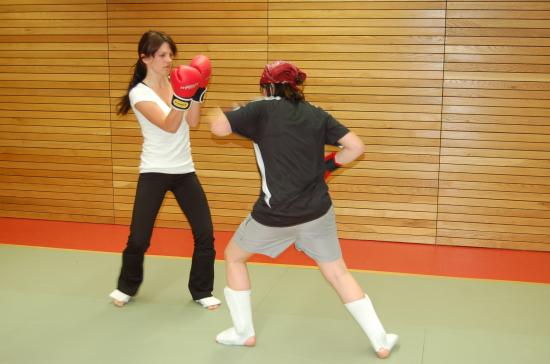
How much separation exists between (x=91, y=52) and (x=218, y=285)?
2.94 meters

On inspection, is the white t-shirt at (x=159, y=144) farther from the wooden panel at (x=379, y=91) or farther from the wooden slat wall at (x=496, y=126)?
the wooden slat wall at (x=496, y=126)

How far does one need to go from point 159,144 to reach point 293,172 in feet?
3.67

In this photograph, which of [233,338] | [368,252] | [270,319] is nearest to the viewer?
[233,338]

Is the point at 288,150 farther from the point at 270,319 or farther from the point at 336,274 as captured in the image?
the point at 270,319

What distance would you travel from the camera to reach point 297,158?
294 centimetres

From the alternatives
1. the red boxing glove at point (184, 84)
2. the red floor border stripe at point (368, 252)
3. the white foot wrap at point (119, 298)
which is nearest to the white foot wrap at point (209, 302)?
the white foot wrap at point (119, 298)

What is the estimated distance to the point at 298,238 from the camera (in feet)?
10.2

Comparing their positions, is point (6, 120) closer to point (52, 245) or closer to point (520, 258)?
point (52, 245)

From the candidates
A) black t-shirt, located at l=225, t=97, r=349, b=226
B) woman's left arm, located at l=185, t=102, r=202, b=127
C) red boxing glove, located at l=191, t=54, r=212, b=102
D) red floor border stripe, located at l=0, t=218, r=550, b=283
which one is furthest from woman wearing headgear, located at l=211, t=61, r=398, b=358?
red floor border stripe, located at l=0, t=218, r=550, b=283

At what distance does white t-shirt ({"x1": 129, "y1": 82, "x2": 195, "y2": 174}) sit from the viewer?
3713mm

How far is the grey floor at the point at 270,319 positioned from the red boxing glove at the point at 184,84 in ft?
4.22

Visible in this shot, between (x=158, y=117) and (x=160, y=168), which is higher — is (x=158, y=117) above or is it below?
above

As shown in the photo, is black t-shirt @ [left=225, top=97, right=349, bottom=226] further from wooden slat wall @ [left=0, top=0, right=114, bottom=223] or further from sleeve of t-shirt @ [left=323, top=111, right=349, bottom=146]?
wooden slat wall @ [left=0, top=0, right=114, bottom=223]

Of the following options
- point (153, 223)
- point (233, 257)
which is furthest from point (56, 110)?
point (233, 257)
